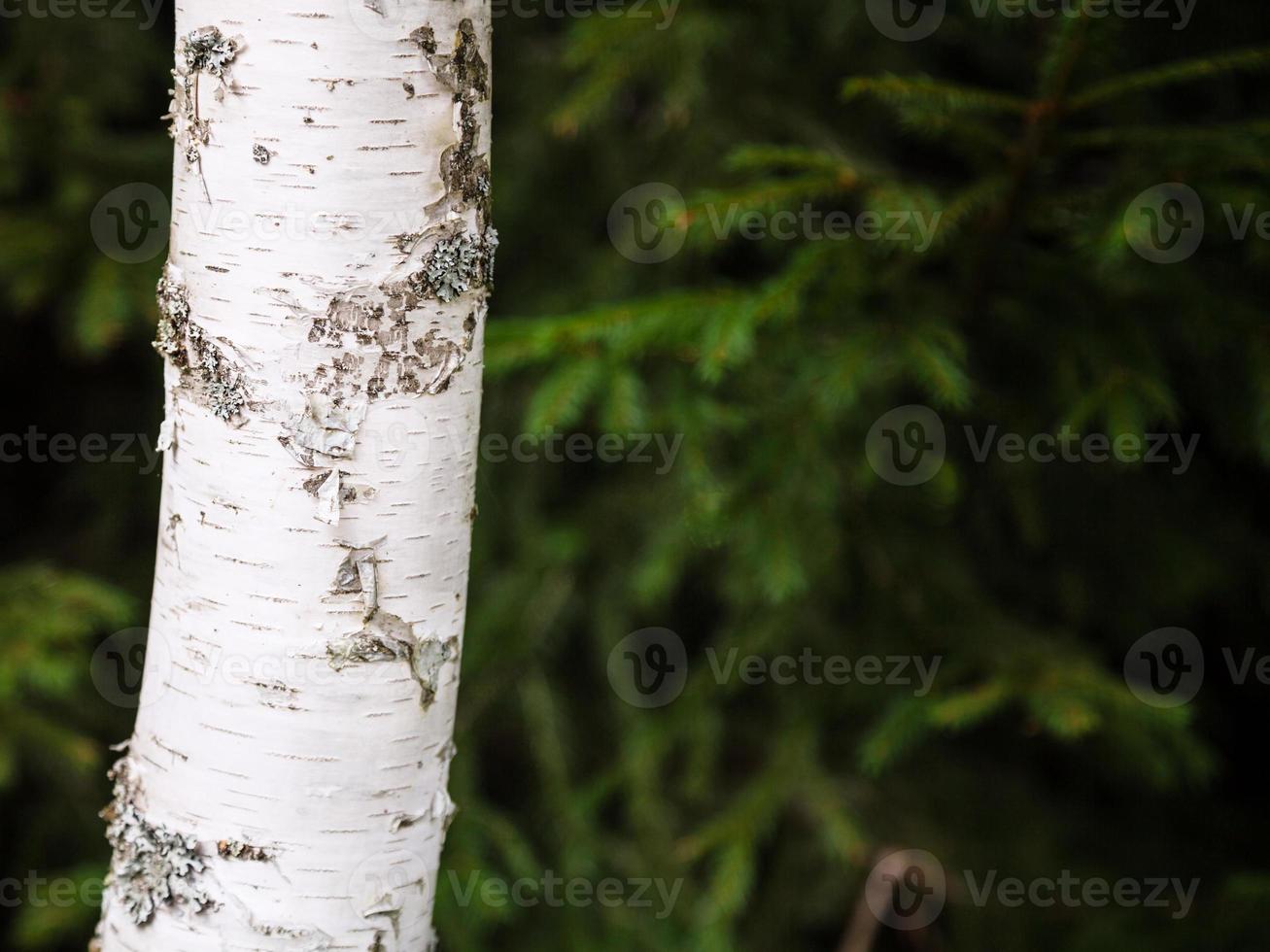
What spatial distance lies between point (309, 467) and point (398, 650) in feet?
0.61

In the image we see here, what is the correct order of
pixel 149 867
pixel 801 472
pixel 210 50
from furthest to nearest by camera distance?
pixel 801 472 → pixel 149 867 → pixel 210 50

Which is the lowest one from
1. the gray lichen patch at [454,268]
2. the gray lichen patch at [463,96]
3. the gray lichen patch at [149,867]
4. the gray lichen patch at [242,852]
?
the gray lichen patch at [149,867]

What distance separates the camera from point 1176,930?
1947 mm

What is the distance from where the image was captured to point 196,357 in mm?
811

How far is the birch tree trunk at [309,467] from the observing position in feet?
2.50

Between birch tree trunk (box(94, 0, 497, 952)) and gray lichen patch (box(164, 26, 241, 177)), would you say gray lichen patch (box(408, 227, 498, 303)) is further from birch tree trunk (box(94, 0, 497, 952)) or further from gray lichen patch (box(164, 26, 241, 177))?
gray lichen patch (box(164, 26, 241, 177))

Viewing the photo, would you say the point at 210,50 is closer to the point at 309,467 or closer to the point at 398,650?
the point at 309,467

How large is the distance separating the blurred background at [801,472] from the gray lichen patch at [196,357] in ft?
2.31

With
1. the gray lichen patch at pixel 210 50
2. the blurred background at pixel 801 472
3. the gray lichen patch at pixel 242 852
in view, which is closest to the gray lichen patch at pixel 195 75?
the gray lichen patch at pixel 210 50

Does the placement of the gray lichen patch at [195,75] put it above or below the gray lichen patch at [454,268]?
above

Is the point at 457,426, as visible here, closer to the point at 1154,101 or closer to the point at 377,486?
the point at 377,486

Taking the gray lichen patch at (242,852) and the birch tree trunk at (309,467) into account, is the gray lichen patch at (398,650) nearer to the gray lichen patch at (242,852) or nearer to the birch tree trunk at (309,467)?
the birch tree trunk at (309,467)

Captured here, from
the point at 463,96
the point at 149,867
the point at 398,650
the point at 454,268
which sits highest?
the point at 463,96

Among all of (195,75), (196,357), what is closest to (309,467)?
(196,357)
